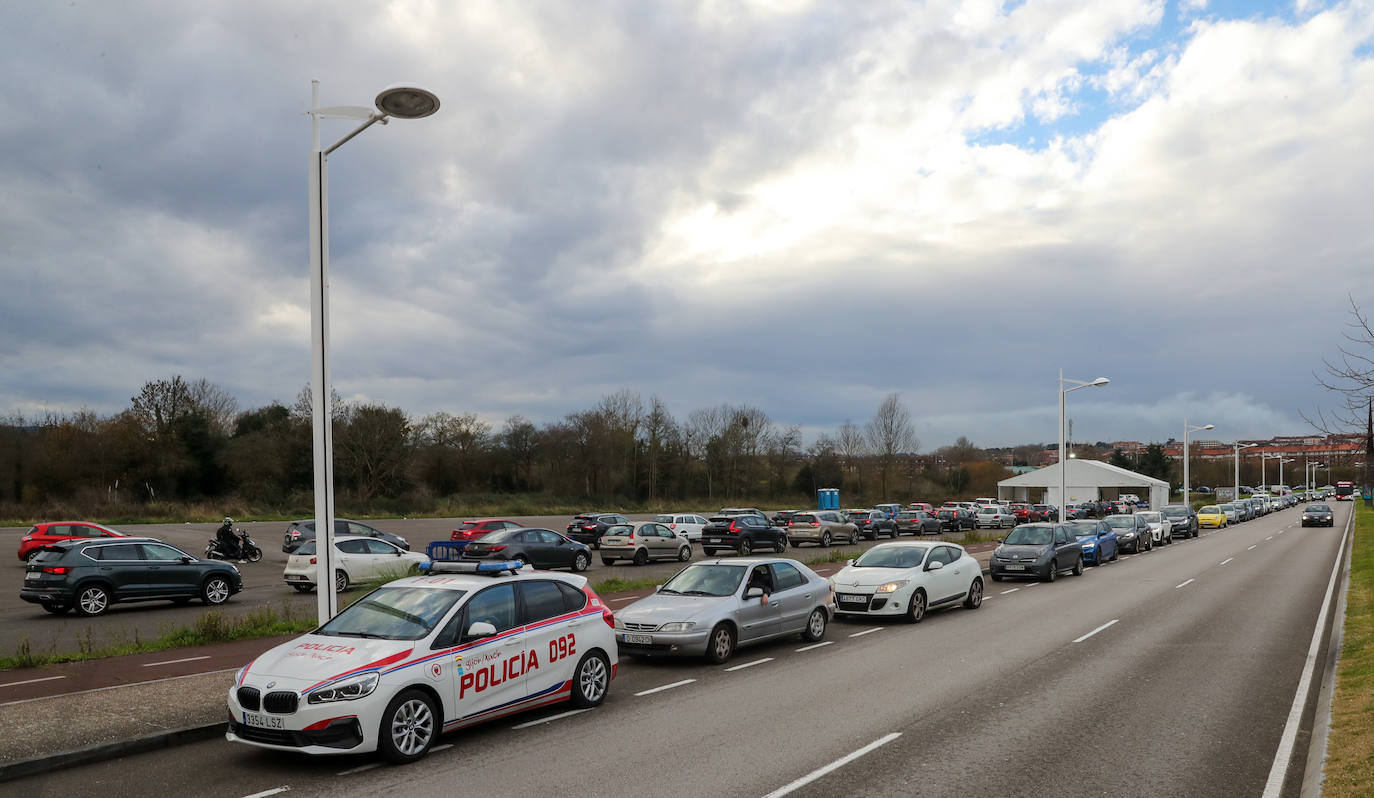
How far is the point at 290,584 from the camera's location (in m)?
22.9

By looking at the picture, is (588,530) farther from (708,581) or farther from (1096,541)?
(708,581)

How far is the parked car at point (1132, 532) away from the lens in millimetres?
36500

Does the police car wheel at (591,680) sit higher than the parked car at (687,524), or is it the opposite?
the police car wheel at (591,680)

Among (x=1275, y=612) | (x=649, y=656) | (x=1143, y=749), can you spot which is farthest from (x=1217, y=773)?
(x=1275, y=612)

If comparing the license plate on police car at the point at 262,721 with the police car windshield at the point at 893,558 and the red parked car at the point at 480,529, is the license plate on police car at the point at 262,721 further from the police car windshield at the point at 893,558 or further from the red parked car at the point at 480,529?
the red parked car at the point at 480,529

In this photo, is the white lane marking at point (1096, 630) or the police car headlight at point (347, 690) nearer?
the police car headlight at point (347, 690)

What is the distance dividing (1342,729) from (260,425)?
7510 cm

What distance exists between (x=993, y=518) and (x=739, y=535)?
101ft

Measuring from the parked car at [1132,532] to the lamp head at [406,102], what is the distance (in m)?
33.0

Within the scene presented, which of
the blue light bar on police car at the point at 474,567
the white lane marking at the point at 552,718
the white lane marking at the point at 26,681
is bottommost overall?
the white lane marking at the point at 552,718

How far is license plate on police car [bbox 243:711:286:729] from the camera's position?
7324mm

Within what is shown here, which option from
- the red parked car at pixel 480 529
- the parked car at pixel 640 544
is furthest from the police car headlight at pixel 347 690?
the parked car at pixel 640 544

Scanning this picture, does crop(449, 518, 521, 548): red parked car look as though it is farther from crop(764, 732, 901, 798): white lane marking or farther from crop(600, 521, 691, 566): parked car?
crop(764, 732, 901, 798): white lane marking

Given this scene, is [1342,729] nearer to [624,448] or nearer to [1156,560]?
[1156,560]
